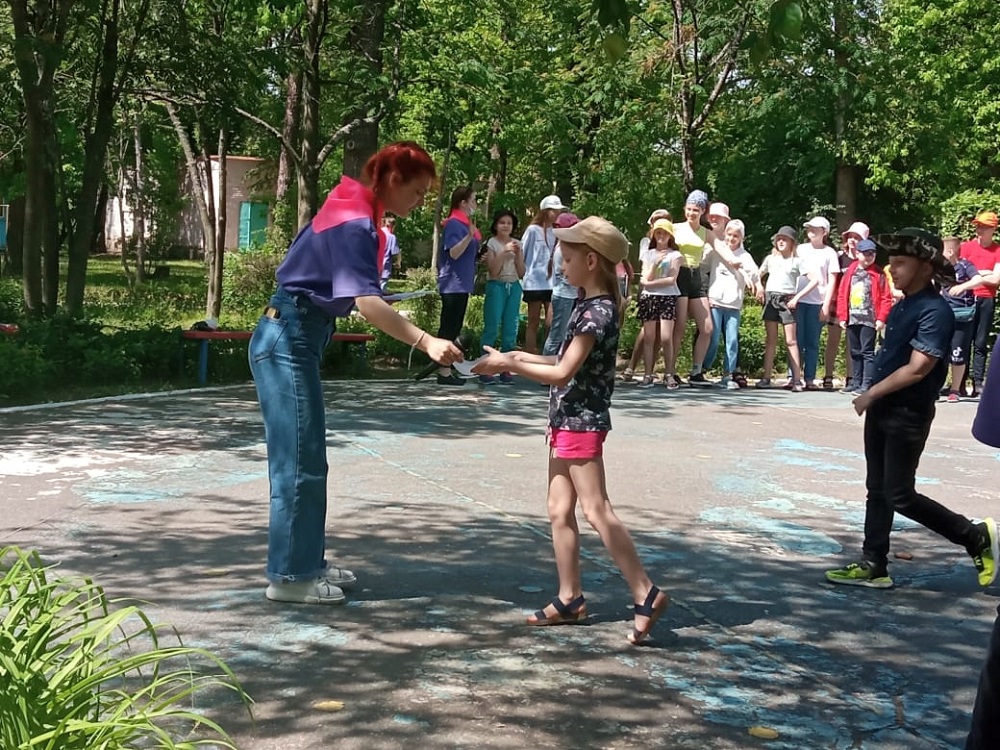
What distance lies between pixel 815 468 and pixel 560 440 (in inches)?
186

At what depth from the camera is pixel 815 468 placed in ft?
31.2

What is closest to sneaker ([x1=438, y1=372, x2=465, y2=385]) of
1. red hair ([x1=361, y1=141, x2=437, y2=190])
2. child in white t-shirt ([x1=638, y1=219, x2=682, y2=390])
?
child in white t-shirt ([x1=638, y1=219, x2=682, y2=390])

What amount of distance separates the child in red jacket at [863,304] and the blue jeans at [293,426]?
376 inches

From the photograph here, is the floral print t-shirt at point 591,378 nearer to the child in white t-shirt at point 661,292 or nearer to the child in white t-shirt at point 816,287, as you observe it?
the child in white t-shirt at point 661,292

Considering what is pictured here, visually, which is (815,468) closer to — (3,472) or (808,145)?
(3,472)

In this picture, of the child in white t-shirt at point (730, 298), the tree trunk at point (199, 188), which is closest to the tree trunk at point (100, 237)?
the tree trunk at point (199, 188)

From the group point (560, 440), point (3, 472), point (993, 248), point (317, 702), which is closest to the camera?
point (317, 702)

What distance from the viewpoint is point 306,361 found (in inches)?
213

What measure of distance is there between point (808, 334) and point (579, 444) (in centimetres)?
1025

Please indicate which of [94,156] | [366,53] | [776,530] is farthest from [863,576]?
[366,53]

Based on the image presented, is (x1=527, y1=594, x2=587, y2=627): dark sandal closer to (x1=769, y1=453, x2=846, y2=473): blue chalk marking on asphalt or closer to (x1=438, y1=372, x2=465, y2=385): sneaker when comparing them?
(x1=769, y1=453, x2=846, y2=473): blue chalk marking on asphalt

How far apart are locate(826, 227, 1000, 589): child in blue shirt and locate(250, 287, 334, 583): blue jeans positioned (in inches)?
104

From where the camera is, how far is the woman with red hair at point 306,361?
5.29 m

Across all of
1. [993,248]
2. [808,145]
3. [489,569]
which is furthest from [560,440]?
[808,145]
